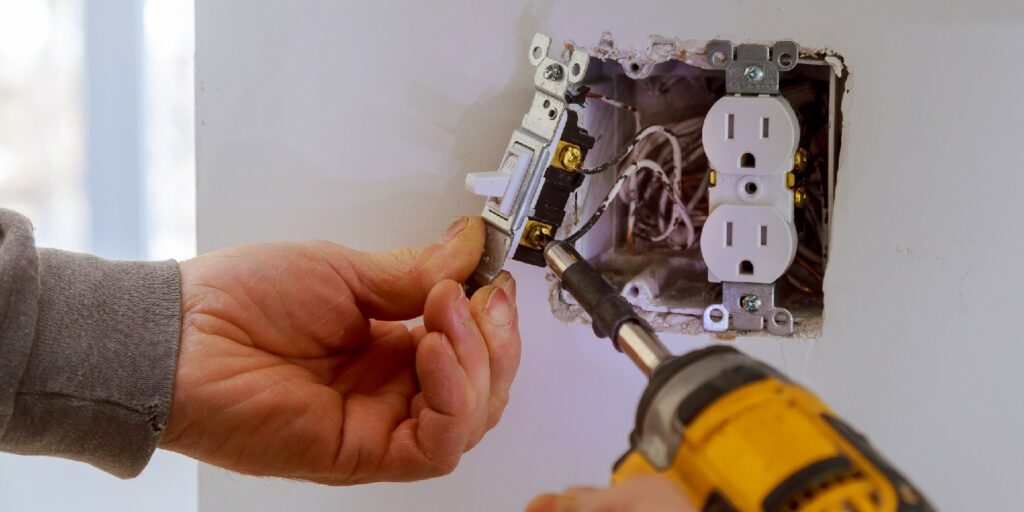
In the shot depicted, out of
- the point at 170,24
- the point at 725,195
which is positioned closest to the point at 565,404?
the point at 725,195

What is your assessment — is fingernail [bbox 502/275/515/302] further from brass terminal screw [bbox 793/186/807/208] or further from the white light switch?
brass terminal screw [bbox 793/186/807/208]

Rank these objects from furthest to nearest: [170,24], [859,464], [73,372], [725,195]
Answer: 1. [170,24]
2. [725,195]
3. [73,372]
4. [859,464]

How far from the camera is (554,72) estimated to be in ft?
2.32

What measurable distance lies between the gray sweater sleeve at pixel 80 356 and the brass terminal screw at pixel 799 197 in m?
0.56

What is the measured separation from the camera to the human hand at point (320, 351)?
0.68 meters

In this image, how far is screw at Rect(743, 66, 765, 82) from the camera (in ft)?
2.37

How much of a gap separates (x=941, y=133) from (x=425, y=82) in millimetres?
461

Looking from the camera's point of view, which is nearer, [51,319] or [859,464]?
[859,464]

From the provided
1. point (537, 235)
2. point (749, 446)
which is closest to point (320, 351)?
point (537, 235)

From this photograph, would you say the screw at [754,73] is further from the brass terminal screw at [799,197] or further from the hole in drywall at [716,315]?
the hole in drywall at [716,315]

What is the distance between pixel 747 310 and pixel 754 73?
0.22 m

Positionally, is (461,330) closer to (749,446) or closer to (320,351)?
(320,351)

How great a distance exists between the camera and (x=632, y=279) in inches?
31.7

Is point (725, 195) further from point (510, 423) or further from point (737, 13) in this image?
point (510, 423)
